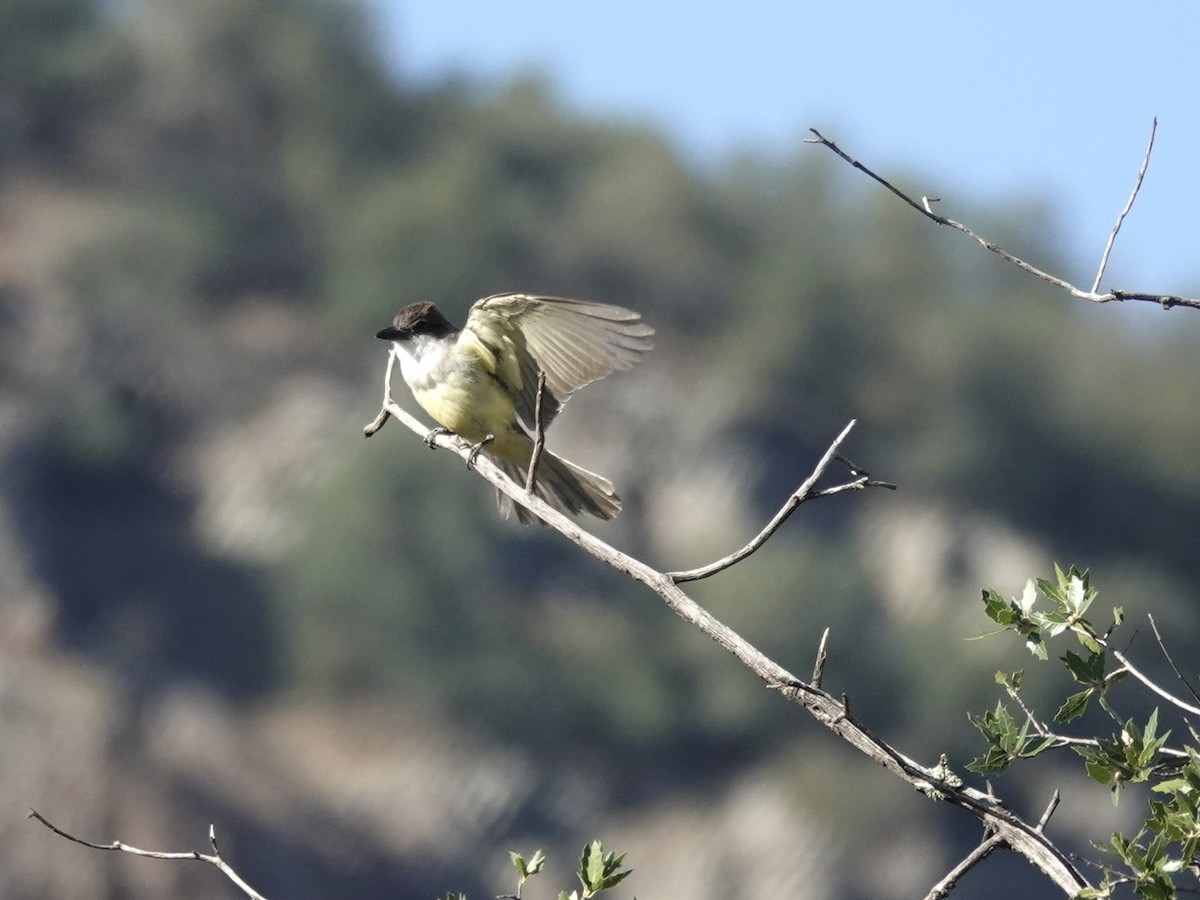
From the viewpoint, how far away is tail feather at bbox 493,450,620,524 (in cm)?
578

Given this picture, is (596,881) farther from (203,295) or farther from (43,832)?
(203,295)

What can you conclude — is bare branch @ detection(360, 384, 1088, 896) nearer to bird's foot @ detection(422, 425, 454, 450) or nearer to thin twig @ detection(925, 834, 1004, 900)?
thin twig @ detection(925, 834, 1004, 900)

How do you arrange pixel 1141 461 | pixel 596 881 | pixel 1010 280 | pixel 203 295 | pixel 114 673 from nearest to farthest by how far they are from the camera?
pixel 596 881
pixel 114 673
pixel 203 295
pixel 1141 461
pixel 1010 280

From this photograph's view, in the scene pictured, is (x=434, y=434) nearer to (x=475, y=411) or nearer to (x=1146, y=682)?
(x=475, y=411)

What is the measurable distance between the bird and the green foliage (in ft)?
8.44

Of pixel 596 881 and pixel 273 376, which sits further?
pixel 273 376

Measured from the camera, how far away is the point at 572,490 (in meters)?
5.96

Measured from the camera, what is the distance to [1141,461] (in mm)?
55625

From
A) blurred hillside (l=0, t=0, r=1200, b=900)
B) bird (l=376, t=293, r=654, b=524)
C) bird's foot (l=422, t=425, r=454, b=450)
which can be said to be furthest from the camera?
blurred hillside (l=0, t=0, r=1200, b=900)

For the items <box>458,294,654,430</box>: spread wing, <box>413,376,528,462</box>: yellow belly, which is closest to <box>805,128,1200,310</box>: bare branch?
<box>458,294,654,430</box>: spread wing

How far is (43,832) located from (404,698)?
1590 centimetres

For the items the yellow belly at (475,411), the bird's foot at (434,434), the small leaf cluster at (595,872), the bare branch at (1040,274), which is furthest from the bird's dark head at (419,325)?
the small leaf cluster at (595,872)

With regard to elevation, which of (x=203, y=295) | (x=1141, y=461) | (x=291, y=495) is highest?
(x=203, y=295)

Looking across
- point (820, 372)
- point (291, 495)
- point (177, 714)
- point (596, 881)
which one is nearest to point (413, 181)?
point (820, 372)
